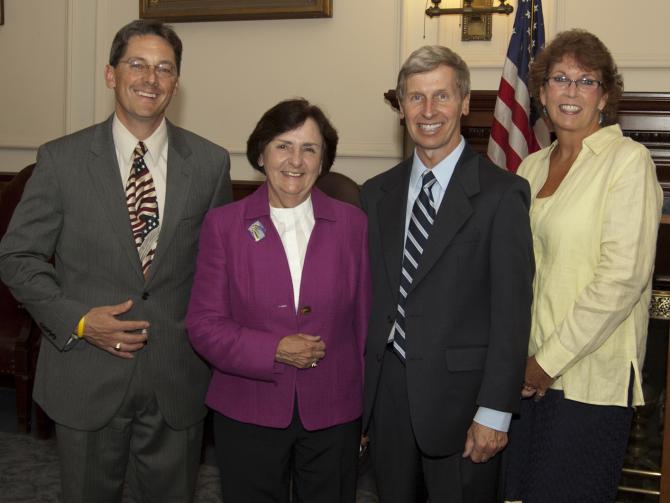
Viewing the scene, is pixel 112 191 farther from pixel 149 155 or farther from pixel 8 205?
pixel 8 205

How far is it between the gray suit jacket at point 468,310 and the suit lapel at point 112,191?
2.69 ft

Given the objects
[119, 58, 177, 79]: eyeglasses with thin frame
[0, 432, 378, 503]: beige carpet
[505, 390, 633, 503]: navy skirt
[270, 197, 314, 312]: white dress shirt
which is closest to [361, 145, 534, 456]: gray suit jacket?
[505, 390, 633, 503]: navy skirt

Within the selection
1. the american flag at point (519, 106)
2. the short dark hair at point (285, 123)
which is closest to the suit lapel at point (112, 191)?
the short dark hair at point (285, 123)

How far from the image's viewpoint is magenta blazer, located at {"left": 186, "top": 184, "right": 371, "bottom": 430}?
229cm

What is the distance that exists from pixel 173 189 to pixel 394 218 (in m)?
0.67

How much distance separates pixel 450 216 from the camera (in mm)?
2205

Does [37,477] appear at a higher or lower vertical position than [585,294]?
lower

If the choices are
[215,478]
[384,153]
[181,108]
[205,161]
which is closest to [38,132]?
[181,108]

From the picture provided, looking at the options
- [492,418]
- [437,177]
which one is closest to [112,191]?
[437,177]

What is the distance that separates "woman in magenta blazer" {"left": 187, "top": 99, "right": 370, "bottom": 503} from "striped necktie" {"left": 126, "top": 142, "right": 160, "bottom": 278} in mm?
157

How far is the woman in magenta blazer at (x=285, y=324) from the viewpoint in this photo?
7.52ft

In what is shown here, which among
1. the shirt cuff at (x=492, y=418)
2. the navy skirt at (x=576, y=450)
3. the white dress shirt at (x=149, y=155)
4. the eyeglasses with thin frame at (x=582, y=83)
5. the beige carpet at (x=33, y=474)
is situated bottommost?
the beige carpet at (x=33, y=474)

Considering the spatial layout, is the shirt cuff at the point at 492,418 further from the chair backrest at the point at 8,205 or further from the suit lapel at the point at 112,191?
the chair backrest at the point at 8,205

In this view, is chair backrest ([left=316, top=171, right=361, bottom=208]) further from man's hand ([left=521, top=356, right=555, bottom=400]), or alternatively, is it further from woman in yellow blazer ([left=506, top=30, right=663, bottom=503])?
man's hand ([left=521, top=356, right=555, bottom=400])
